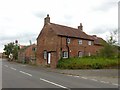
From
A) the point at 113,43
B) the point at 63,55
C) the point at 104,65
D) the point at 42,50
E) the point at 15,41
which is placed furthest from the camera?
the point at 15,41

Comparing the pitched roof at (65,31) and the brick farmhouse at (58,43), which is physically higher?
the pitched roof at (65,31)

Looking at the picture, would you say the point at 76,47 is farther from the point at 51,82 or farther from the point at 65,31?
the point at 51,82

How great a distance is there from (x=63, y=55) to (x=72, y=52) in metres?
2.96

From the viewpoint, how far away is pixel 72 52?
149 ft

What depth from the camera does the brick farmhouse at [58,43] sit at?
138 feet

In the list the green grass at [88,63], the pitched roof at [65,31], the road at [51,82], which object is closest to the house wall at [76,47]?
the pitched roof at [65,31]

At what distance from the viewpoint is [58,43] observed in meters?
41.9

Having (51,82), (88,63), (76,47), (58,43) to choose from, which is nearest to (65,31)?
(76,47)

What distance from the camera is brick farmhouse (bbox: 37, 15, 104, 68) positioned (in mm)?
42000

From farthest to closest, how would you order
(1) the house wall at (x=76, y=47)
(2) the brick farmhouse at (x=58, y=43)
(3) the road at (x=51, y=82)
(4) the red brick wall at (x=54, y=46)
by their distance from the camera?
(1) the house wall at (x=76, y=47) < (2) the brick farmhouse at (x=58, y=43) < (4) the red brick wall at (x=54, y=46) < (3) the road at (x=51, y=82)

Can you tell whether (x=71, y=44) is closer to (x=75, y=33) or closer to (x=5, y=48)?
(x=75, y=33)

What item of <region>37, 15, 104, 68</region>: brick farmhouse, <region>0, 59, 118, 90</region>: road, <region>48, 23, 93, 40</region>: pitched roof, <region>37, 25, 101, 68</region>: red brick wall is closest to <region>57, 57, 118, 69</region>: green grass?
<region>37, 25, 101, 68</region>: red brick wall

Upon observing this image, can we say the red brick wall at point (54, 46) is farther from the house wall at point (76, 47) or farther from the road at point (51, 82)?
the road at point (51, 82)

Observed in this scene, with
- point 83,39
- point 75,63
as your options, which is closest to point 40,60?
point 83,39
